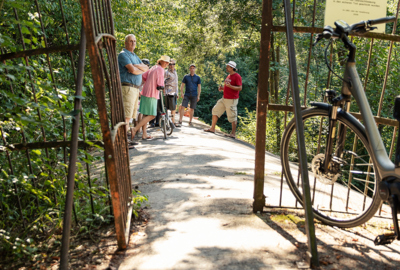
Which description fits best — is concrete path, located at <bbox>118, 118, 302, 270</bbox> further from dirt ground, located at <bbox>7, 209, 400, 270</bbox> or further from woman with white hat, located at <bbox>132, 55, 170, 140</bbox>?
woman with white hat, located at <bbox>132, 55, 170, 140</bbox>

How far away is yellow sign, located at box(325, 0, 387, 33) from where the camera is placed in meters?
3.19

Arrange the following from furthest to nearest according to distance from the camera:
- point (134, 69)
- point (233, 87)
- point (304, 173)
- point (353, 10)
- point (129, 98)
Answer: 1. point (233, 87)
2. point (129, 98)
3. point (134, 69)
4. point (353, 10)
5. point (304, 173)

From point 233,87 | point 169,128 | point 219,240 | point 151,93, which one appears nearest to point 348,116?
point 219,240

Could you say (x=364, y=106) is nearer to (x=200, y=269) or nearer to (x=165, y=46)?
(x=200, y=269)

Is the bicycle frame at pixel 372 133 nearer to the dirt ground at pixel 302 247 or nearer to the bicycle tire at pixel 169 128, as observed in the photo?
the dirt ground at pixel 302 247

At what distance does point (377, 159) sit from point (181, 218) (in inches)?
66.8

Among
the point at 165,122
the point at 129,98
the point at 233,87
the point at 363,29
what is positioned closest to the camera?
the point at 363,29

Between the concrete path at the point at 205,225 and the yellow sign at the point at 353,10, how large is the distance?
6.16ft

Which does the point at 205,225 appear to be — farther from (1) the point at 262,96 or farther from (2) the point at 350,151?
(2) the point at 350,151

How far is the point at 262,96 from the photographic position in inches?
129

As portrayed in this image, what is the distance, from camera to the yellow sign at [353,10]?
3188 millimetres

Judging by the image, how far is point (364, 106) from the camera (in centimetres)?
273

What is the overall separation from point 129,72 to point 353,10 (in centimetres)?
460

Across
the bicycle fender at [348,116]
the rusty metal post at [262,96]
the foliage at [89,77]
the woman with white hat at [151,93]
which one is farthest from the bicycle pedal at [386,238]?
the woman with white hat at [151,93]
